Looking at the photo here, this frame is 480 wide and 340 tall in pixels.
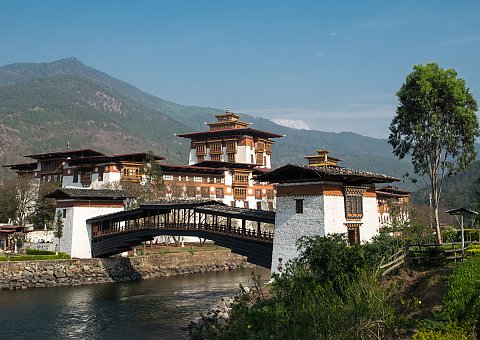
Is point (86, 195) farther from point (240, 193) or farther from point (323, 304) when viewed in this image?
point (323, 304)

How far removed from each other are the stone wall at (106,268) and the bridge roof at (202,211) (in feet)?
17.8

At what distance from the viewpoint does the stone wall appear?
54062 mm

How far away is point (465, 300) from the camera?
21.3 m

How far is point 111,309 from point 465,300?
1162 inches

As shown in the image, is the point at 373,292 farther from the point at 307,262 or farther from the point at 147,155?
the point at 147,155

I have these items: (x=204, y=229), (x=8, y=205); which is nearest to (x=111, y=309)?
(x=204, y=229)

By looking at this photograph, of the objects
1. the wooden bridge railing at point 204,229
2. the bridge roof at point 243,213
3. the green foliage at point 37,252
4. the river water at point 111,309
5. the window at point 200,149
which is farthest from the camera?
the window at point 200,149

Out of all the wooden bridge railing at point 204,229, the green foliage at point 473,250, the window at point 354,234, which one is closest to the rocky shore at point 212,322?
the wooden bridge railing at point 204,229

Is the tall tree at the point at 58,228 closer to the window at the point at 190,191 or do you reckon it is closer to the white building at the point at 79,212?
the white building at the point at 79,212

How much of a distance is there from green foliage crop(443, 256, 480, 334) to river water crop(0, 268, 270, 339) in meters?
17.7

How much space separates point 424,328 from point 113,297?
34.2 m

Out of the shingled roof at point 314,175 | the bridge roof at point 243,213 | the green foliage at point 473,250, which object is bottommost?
the green foliage at point 473,250

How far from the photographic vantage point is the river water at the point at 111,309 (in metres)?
35.7

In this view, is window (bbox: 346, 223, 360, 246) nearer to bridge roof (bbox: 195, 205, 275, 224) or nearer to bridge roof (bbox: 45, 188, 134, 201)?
bridge roof (bbox: 195, 205, 275, 224)
